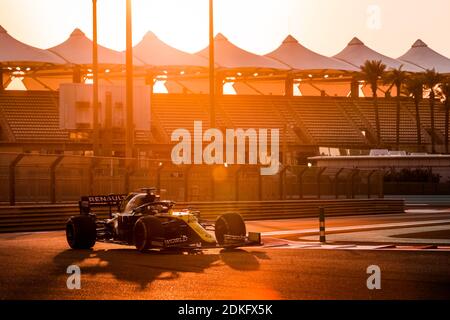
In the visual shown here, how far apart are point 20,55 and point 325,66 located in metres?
26.9

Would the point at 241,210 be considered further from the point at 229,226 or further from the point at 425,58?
the point at 425,58

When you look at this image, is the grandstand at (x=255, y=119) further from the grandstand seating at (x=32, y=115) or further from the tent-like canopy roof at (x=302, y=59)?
the tent-like canopy roof at (x=302, y=59)

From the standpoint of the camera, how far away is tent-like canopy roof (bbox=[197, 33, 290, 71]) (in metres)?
82.5

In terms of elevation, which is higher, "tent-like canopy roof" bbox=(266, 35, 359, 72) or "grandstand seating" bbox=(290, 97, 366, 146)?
"tent-like canopy roof" bbox=(266, 35, 359, 72)

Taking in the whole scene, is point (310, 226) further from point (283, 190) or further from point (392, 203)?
point (392, 203)

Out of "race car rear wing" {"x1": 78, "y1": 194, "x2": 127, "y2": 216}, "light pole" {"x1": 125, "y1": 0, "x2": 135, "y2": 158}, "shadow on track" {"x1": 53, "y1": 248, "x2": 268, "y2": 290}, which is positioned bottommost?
"shadow on track" {"x1": 53, "y1": 248, "x2": 268, "y2": 290}

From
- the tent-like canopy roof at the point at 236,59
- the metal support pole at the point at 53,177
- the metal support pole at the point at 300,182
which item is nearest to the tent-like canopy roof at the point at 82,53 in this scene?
the tent-like canopy roof at the point at 236,59

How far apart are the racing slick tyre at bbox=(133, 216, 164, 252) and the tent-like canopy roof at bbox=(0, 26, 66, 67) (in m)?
58.6

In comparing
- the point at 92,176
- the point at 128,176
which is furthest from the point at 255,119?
the point at 92,176

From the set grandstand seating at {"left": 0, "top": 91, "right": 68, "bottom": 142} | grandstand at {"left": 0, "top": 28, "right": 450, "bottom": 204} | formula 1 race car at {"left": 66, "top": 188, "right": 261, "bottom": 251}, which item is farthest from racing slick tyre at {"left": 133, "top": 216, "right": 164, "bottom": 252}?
grandstand seating at {"left": 0, "top": 91, "right": 68, "bottom": 142}

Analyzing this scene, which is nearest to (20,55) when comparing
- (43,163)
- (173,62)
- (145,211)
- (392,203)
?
(173,62)

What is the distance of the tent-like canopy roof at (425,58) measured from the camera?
307ft

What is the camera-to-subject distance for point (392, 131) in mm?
82625

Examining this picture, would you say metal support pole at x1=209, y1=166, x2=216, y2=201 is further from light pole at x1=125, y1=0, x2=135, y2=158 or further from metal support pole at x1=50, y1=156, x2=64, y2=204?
metal support pole at x1=50, y1=156, x2=64, y2=204
